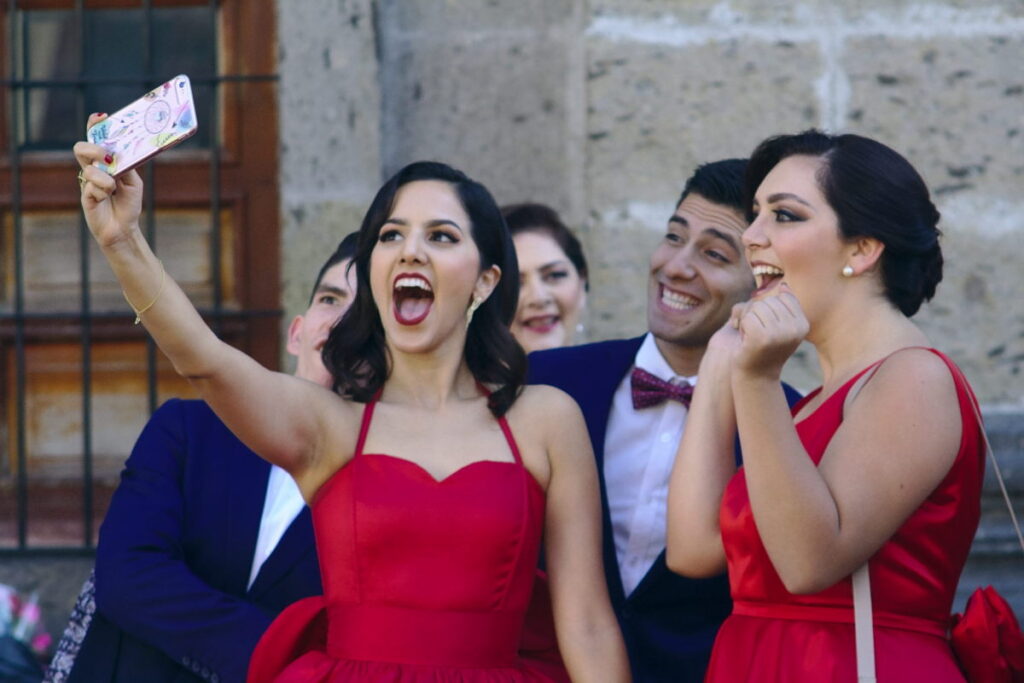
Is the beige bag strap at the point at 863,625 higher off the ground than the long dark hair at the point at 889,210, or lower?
lower

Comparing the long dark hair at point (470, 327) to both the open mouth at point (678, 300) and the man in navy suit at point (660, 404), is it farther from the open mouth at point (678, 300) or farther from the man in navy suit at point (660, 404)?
the open mouth at point (678, 300)

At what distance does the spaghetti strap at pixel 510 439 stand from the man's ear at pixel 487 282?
0.94 feet

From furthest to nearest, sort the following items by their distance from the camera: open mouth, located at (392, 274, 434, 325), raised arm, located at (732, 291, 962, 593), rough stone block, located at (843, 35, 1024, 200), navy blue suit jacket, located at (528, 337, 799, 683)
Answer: rough stone block, located at (843, 35, 1024, 200), navy blue suit jacket, located at (528, 337, 799, 683), open mouth, located at (392, 274, 434, 325), raised arm, located at (732, 291, 962, 593)

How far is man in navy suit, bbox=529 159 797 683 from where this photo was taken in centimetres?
354

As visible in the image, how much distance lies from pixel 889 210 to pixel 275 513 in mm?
1549

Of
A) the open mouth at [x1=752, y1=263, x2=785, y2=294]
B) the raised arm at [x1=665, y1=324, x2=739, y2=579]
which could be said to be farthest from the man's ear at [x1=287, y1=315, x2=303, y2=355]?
the open mouth at [x1=752, y1=263, x2=785, y2=294]

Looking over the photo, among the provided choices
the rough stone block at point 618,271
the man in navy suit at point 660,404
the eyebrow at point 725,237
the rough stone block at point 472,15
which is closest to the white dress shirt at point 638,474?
the man in navy suit at point 660,404

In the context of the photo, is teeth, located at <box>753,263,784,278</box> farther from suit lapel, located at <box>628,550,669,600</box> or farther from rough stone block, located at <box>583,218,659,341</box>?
rough stone block, located at <box>583,218,659,341</box>

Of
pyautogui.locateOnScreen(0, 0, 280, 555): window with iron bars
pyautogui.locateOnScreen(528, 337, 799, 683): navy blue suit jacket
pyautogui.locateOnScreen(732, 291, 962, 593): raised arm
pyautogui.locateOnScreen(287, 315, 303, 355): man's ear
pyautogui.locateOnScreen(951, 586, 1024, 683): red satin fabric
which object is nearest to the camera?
pyautogui.locateOnScreen(732, 291, 962, 593): raised arm

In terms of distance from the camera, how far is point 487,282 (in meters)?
3.38

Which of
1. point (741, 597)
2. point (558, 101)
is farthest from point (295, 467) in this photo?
point (558, 101)

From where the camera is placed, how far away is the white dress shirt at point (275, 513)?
141 inches

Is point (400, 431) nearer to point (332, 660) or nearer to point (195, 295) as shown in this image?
point (332, 660)

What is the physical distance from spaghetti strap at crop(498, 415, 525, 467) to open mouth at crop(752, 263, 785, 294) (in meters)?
0.57
